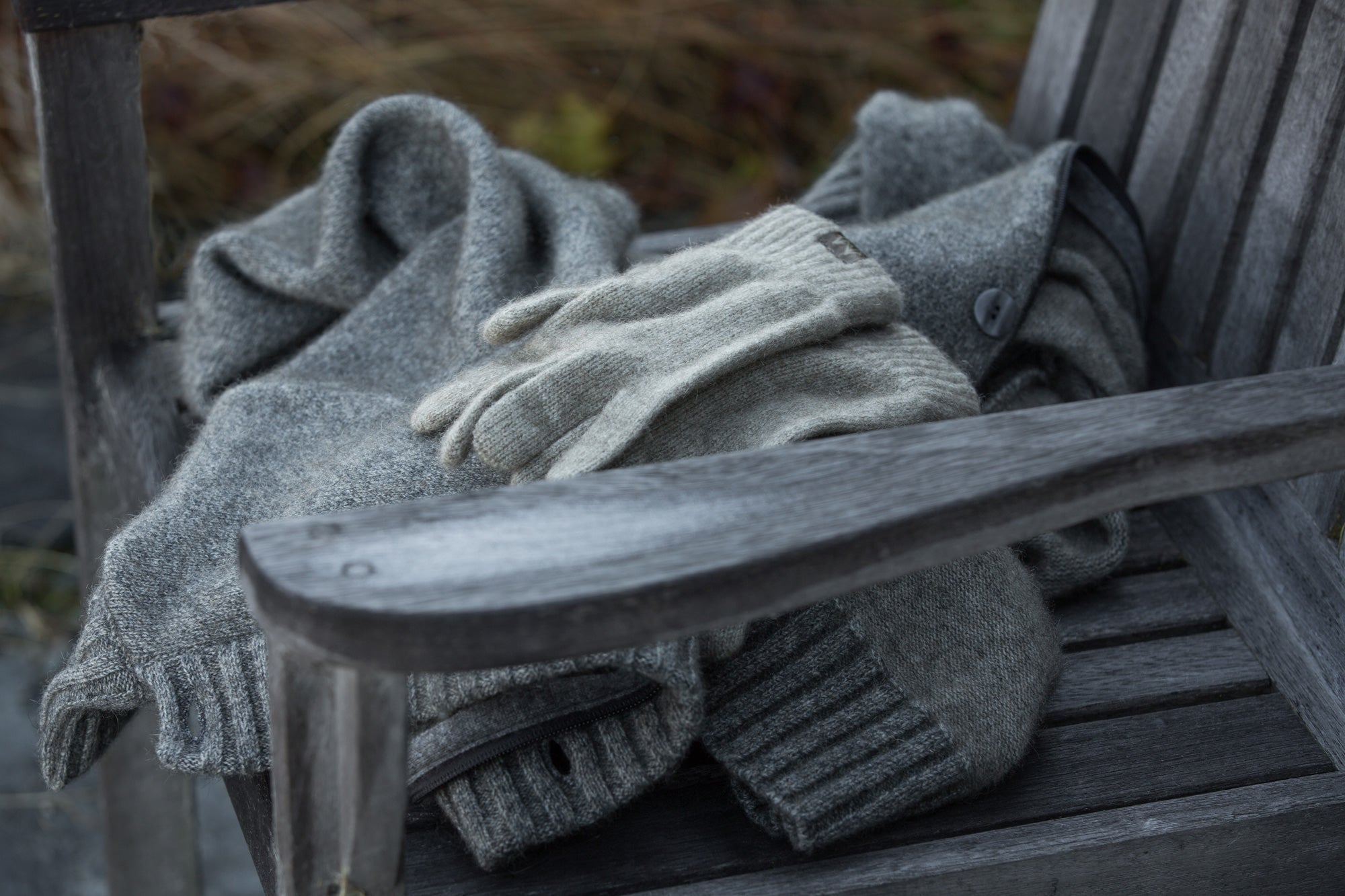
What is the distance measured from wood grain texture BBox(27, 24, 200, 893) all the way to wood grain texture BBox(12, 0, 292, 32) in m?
0.02

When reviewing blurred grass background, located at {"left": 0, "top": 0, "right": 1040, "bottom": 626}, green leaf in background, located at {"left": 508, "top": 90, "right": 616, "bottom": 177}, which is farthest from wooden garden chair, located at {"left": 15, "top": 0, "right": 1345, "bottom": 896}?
blurred grass background, located at {"left": 0, "top": 0, "right": 1040, "bottom": 626}

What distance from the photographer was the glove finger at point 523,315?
1.07 meters

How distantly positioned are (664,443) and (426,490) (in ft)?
0.61

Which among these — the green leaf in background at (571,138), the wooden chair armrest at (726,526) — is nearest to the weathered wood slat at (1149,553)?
the wooden chair armrest at (726,526)

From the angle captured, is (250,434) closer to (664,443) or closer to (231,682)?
(231,682)

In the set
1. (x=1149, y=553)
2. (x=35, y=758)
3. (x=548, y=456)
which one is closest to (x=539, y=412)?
(x=548, y=456)

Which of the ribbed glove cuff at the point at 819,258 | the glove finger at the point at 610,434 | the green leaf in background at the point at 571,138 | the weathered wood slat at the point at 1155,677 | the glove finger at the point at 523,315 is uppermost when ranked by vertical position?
the ribbed glove cuff at the point at 819,258

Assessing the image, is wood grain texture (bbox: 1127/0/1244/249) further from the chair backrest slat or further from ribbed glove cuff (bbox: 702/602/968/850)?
ribbed glove cuff (bbox: 702/602/968/850)

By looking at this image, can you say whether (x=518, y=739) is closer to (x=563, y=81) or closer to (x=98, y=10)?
(x=98, y=10)

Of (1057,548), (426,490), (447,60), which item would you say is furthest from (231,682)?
(447,60)

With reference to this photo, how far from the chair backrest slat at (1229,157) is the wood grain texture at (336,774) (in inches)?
31.8

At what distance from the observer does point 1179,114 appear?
1.41m

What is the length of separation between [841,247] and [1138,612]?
41 cm

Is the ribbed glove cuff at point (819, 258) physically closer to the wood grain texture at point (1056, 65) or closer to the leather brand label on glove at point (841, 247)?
the leather brand label on glove at point (841, 247)
